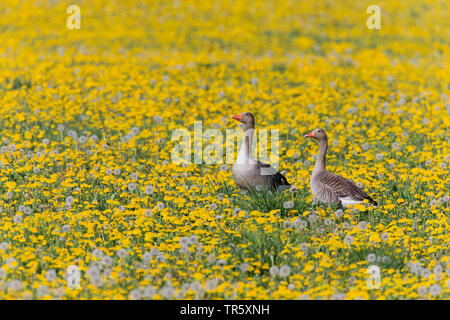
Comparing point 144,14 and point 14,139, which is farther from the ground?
point 144,14

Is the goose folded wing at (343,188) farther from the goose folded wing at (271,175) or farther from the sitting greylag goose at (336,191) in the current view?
the goose folded wing at (271,175)

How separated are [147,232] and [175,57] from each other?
13.2 meters

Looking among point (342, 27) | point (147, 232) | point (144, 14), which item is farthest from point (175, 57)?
point (147, 232)

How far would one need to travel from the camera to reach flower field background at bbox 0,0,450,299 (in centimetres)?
659

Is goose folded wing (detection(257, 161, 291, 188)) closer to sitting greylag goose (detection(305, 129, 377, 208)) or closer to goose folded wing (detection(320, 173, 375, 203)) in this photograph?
sitting greylag goose (detection(305, 129, 377, 208))

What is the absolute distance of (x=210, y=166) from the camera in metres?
10.8

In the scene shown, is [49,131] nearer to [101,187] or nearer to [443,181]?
[101,187]

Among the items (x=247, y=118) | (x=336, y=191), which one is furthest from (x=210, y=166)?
(x=336, y=191)

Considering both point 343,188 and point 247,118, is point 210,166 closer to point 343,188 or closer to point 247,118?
point 247,118

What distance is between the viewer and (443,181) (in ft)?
31.3

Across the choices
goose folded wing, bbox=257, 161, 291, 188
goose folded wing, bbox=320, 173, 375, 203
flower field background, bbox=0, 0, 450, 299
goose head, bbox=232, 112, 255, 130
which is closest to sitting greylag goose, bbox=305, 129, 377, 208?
goose folded wing, bbox=320, 173, 375, 203

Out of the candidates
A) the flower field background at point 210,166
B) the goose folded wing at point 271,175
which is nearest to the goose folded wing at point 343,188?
the flower field background at point 210,166

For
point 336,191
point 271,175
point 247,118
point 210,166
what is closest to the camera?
point 336,191

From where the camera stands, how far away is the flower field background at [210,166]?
259 inches
